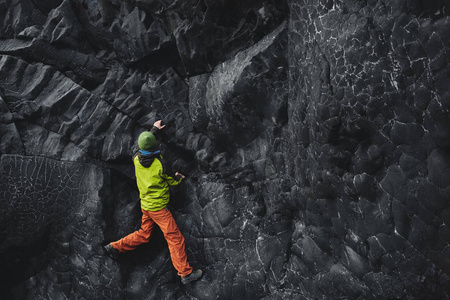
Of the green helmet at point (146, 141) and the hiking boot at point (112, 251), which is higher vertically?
the green helmet at point (146, 141)

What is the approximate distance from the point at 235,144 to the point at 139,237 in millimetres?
2034

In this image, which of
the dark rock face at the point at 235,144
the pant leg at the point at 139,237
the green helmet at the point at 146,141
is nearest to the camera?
the dark rock face at the point at 235,144

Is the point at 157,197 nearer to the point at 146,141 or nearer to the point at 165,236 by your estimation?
the point at 165,236

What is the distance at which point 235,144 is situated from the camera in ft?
18.8

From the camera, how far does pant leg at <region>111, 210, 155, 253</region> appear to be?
18.7ft

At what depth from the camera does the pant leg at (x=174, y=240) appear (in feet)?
17.9

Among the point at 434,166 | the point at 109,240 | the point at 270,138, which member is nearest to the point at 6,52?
the point at 109,240

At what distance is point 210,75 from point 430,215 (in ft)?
12.1

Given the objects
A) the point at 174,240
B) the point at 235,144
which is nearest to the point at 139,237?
the point at 174,240

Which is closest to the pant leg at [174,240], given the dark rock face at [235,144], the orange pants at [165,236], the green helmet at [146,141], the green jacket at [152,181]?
the orange pants at [165,236]

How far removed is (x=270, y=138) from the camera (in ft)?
17.4

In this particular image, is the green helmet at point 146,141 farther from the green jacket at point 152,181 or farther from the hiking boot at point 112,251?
the hiking boot at point 112,251

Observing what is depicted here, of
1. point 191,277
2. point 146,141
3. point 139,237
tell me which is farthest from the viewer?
point 139,237

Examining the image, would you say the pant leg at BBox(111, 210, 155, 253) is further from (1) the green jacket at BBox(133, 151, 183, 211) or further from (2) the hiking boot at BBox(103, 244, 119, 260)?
(1) the green jacket at BBox(133, 151, 183, 211)
